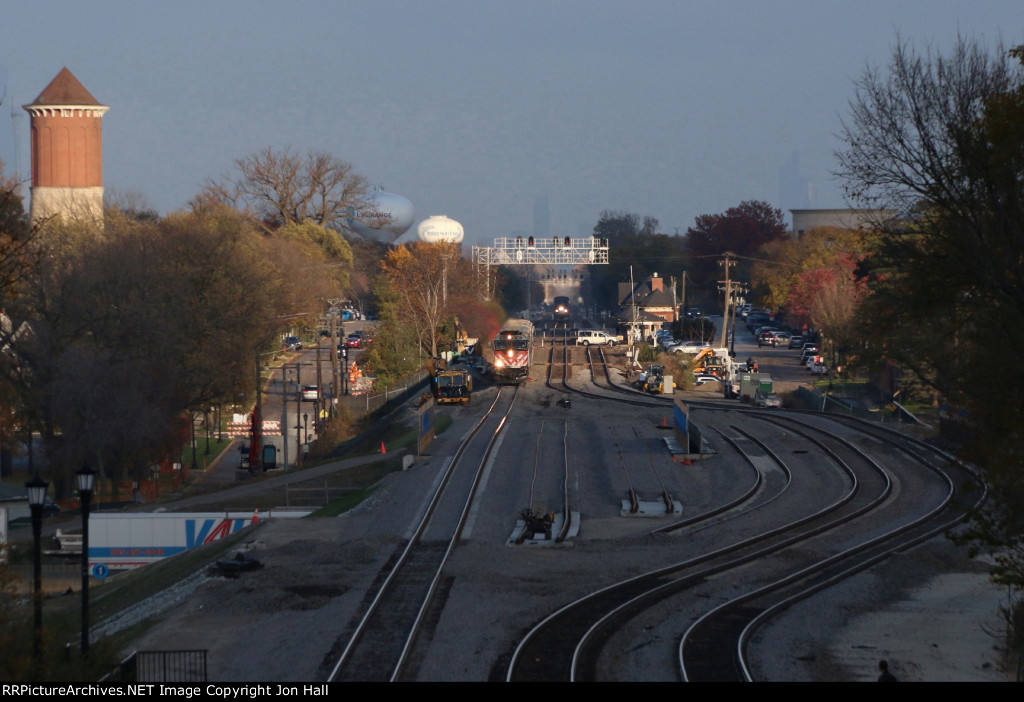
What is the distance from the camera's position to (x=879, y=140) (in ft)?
57.4

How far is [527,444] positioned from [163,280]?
2110cm

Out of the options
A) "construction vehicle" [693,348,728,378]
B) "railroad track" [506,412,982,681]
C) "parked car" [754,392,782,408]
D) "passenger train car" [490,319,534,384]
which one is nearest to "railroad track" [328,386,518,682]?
"railroad track" [506,412,982,681]

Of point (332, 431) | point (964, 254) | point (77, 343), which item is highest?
point (964, 254)

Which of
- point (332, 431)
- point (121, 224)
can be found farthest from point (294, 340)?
point (332, 431)

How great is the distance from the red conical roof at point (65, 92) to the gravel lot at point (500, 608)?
7947 cm

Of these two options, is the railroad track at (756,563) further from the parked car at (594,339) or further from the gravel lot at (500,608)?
the parked car at (594,339)

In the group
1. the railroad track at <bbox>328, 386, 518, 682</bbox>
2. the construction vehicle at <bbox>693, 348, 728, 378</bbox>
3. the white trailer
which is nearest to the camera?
the railroad track at <bbox>328, 386, 518, 682</bbox>

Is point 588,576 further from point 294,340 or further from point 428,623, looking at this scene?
point 294,340

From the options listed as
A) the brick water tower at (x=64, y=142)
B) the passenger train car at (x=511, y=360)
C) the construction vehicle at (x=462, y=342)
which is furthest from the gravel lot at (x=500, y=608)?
the brick water tower at (x=64, y=142)

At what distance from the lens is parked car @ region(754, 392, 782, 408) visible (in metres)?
53.6

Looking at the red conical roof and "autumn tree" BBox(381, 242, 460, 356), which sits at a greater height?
the red conical roof

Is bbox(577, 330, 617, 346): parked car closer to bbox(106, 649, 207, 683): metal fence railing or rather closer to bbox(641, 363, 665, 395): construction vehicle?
bbox(641, 363, 665, 395): construction vehicle

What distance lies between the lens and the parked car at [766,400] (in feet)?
176

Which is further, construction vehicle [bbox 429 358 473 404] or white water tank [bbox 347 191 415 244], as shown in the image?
white water tank [bbox 347 191 415 244]
